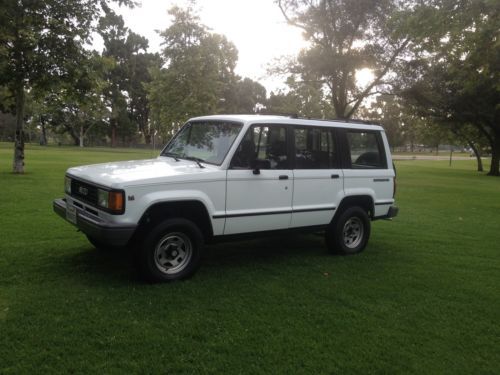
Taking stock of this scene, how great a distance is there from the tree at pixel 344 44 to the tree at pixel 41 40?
13142 millimetres

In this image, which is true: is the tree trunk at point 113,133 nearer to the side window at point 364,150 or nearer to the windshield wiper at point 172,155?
the windshield wiper at point 172,155

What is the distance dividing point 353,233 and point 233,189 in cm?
252

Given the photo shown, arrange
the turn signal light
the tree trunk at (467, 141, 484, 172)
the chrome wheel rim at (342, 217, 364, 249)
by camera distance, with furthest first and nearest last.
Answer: the tree trunk at (467, 141, 484, 172)
the chrome wheel rim at (342, 217, 364, 249)
the turn signal light

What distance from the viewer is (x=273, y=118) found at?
6055 mm

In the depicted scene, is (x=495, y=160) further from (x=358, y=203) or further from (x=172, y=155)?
(x=172, y=155)

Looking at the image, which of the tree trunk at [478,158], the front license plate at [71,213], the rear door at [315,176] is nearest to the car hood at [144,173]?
the front license plate at [71,213]

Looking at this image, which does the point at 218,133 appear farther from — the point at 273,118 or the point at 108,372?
the point at 108,372

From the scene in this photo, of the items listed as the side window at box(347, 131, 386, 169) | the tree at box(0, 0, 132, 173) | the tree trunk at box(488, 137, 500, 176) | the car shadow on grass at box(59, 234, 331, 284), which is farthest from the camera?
the tree trunk at box(488, 137, 500, 176)

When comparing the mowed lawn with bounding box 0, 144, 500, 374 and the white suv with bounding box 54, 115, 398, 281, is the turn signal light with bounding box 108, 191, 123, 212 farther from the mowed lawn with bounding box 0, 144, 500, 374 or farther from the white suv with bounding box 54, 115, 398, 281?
the mowed lawn with bounding box 0, 144, 500, 374

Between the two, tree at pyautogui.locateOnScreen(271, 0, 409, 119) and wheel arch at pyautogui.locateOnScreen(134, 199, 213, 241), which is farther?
tree at pyautogui.locateOnScreen(271, 0, 409, 119)

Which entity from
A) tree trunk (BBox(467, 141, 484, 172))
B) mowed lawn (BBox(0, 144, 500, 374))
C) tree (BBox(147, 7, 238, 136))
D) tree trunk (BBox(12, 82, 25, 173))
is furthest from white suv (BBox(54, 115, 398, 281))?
tree trunk (BBox(467, 141, 484, 172))

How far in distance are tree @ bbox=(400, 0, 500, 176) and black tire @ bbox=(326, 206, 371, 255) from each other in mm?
4902

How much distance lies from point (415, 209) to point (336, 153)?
261 inches

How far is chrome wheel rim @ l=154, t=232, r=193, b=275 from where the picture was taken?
523cm
